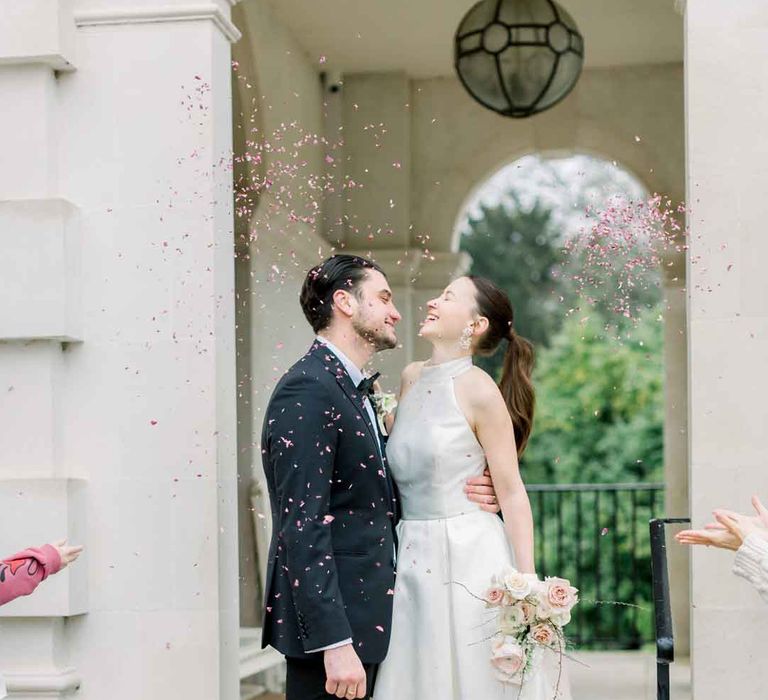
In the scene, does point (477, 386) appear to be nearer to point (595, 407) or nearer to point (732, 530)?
point (732, 530)

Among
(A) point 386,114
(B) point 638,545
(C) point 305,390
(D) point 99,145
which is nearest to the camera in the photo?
(C) point 305,390

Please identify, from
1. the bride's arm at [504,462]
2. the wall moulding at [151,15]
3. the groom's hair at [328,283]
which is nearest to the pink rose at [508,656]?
the bride's arm at [504,462]

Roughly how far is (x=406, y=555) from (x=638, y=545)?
1353 cm

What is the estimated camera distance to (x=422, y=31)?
7.97m

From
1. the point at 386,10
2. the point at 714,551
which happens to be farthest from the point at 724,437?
the point at 386,10

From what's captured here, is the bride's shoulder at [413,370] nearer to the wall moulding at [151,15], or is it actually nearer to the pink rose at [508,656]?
the pink rose at [508,656]

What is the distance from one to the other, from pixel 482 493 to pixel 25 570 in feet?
4.14

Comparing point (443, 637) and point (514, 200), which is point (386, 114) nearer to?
point (443, 637)

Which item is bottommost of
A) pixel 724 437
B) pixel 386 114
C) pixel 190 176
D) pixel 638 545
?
pixel 638 545

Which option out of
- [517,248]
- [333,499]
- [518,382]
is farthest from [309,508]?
[517,248]

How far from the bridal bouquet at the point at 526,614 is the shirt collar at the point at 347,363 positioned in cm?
66

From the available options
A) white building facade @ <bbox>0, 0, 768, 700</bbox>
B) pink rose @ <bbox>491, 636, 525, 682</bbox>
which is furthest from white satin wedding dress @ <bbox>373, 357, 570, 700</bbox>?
white building facade @ <bbox>0, 0, 768, 700</bbox>

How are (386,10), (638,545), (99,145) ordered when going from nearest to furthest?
(99,145) < (386,10) < (638,545)

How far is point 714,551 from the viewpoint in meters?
4.05
